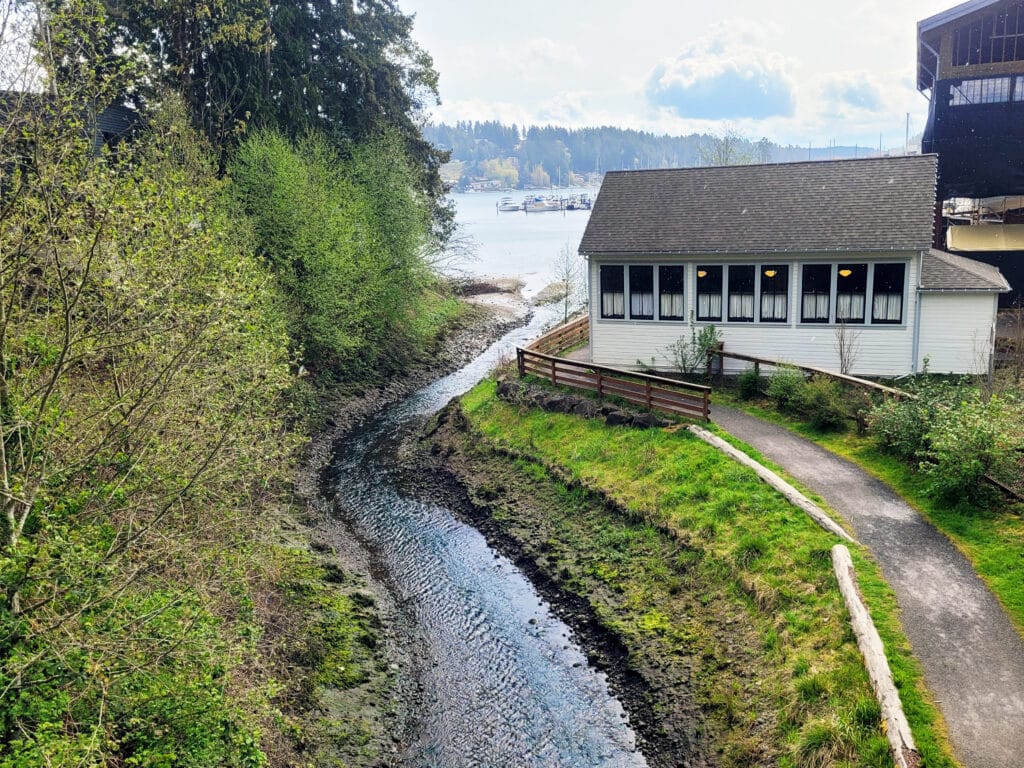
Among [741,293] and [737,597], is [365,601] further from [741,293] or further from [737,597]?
[741,293]

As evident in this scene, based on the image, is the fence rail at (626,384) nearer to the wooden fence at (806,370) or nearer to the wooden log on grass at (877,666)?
the wooden fence at (806,370)

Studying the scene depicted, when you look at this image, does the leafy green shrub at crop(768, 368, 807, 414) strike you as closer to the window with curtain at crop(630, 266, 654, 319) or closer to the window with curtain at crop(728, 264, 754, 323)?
→ the window with curtain at crop(728, 264, 754, 323)

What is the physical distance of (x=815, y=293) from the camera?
21.6 meters

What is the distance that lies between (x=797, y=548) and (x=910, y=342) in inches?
423

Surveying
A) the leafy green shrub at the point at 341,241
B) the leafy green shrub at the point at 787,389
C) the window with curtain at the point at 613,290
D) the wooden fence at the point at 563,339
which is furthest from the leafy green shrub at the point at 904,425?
the leafy green shrub at the point at 341,241

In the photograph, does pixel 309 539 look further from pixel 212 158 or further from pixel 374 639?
pixel 212 158

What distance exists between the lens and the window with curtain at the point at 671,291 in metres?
22.9

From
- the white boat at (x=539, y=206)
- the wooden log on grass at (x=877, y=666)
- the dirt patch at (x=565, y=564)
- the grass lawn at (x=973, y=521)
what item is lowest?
the dirt patch at (x=565, y=564)

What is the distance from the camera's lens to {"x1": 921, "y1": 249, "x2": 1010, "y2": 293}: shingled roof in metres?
20.3

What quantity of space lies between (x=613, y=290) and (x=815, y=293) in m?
5.94

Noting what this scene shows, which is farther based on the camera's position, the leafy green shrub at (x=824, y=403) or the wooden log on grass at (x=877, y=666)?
the leafy green shrub at (x=824, y=403)

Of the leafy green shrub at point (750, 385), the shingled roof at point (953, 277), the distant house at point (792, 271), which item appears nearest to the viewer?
the shingled roof at point (953, 277)

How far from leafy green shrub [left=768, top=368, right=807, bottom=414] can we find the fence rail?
71.3 inches

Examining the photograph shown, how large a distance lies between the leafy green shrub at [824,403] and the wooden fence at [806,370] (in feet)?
0.94
